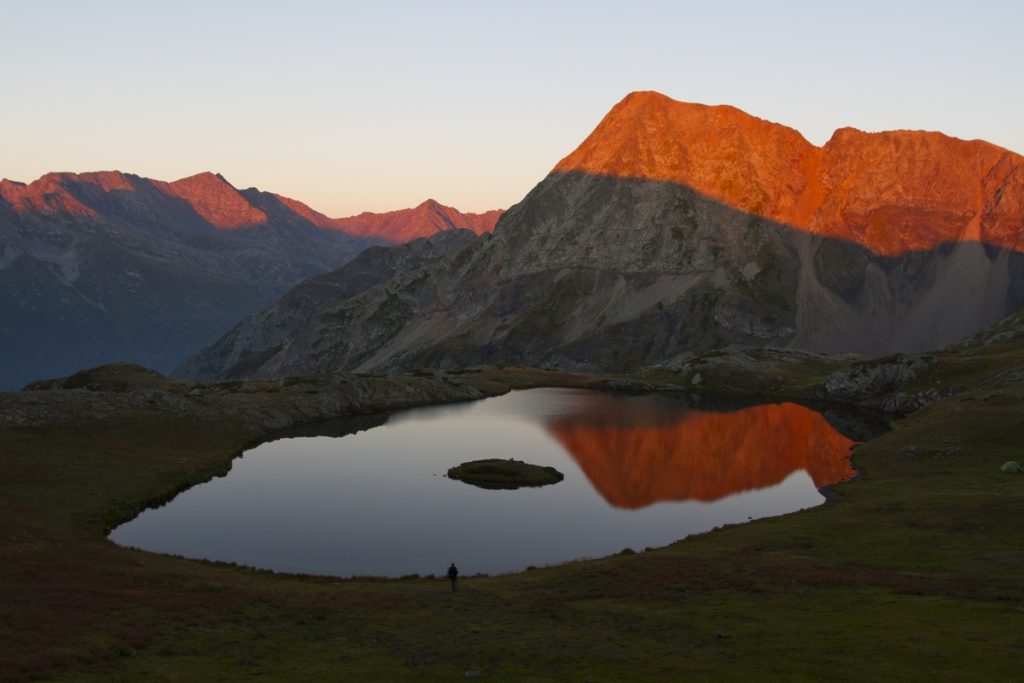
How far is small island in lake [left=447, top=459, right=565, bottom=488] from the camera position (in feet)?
361

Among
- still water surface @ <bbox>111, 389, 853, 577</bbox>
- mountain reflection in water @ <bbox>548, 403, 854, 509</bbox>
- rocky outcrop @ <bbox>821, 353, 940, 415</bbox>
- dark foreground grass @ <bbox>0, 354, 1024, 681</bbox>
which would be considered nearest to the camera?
dark foreground grass @ <bbox>0, 354, 1024, 681</bbox>

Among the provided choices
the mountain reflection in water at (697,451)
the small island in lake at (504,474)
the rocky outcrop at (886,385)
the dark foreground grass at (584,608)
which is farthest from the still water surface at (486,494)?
the rocky outcrop at (886,385)

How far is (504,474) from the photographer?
113312 millimetres

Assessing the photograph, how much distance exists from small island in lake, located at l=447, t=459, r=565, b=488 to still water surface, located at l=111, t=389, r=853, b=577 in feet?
7.31

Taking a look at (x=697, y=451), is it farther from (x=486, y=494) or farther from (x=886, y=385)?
(x=886, y=385)

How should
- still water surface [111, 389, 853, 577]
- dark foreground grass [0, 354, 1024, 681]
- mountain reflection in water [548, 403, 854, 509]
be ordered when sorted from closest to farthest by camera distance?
dark foreground grass [0, 354, 1024, 681]
still water surface [111, 389, 853, 577]
mountain reflection in water [548, 403, 854, 509]

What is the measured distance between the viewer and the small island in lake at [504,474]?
110m

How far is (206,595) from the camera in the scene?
55.4m

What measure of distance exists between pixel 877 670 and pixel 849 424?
5070 inches

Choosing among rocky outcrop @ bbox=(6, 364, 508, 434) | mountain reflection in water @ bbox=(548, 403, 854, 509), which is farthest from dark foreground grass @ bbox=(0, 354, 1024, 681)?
rocky outcrop @ bbox=(6, 364, 508, 434)

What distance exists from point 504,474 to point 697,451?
33.6 m

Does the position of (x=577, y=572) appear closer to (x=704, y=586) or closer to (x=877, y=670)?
(x=704, y=586)

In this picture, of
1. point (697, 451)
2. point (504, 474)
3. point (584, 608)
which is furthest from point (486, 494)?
point (584, 608)

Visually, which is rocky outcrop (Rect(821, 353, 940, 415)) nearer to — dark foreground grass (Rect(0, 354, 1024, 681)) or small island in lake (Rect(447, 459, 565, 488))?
dark foreground grass (Rect(0, 354, 1024, 681))
